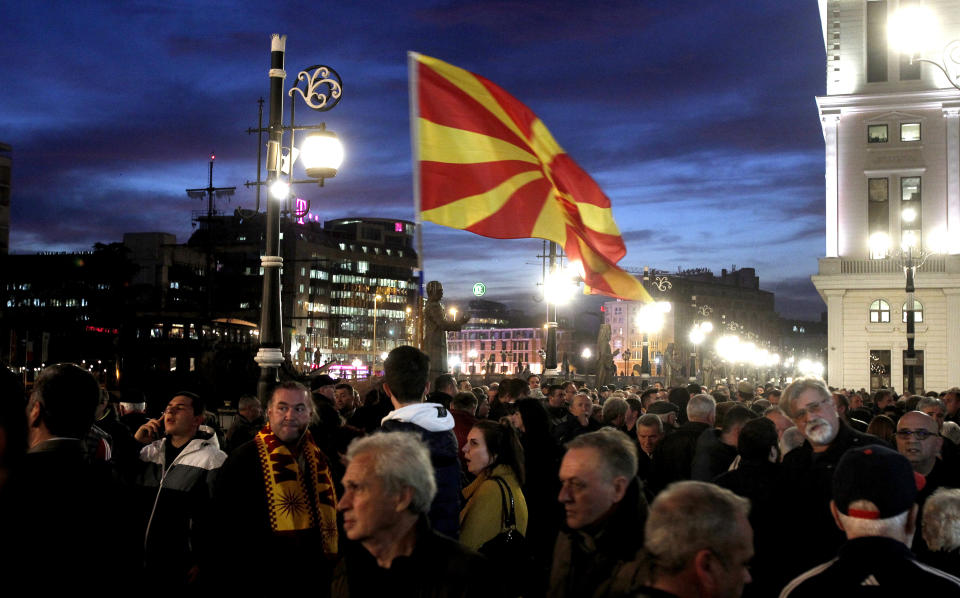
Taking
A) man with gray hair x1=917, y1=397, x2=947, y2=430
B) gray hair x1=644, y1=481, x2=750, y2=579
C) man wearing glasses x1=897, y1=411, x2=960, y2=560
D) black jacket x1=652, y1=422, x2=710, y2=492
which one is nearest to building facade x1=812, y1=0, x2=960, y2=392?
man with gray hair x1=917, y1=397, x2=947, y2=430

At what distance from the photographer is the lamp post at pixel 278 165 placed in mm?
10867

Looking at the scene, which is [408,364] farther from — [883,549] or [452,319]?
[452,319]

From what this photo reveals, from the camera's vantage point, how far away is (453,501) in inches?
201

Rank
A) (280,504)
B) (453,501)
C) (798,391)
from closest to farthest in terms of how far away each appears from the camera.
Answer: (453,501) < (280,504) < (798,391)

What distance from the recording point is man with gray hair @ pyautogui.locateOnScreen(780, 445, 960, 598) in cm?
344

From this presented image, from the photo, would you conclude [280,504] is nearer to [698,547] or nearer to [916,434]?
[698,547]

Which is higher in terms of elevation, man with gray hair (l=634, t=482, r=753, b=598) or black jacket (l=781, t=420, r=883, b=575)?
man with gray hair (l=634, t=482, r=753, b=598)

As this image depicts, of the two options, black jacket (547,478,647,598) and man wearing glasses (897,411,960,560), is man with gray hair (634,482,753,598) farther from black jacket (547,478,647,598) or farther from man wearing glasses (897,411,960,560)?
man wearing glasses (897,411,960,560)

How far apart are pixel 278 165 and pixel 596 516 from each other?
8443 mm

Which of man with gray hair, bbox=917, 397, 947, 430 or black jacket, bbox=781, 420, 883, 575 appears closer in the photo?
black jacket, bbox=781, 420, 883, 575

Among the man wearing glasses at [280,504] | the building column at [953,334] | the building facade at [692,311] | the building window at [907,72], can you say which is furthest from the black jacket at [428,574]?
the building facade at [692,311]

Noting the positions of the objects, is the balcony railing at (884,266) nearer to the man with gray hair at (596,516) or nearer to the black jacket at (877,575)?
the man with gray hair at (596,516)

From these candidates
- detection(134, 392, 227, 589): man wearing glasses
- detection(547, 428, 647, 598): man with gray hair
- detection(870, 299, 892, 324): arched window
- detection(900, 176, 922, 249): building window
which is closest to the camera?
detection(547, 428, 647, 598): man with gray hair

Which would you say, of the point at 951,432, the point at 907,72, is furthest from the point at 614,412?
the point at 907,72
